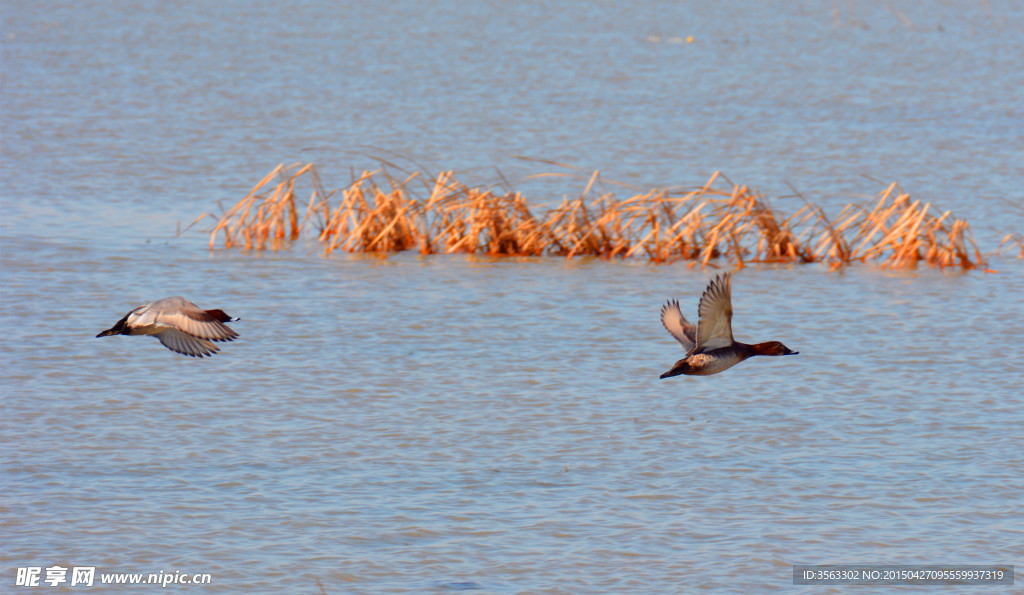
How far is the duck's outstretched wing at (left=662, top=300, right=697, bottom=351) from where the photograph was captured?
22.7 ft

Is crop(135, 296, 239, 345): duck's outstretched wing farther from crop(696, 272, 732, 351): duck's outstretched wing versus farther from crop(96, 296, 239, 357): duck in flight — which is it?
crop(696, 272, 732, 351): duck's outstretched wing

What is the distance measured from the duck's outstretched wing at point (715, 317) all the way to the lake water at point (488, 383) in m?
1.36

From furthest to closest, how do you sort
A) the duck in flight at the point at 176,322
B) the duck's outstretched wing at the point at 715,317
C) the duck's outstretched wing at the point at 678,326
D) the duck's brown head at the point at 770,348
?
the duck's outstretched wing at the point at 678,326, the duck's brown head at the point at 770,348, the duck's outstretched wing at the point at 715,317, the duck in flight at the point at 176,322

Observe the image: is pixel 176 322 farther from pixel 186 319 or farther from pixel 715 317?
pixel 715 317

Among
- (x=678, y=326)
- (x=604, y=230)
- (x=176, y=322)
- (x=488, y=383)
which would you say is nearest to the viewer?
(x=176, y=322)

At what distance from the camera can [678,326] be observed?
7.05 meters

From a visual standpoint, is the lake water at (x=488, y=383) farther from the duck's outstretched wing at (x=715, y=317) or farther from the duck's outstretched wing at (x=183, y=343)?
the duck's outstretched wing at (x=715, y=317)

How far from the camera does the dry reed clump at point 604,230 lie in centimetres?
1397

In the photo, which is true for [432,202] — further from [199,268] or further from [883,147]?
[883,147]

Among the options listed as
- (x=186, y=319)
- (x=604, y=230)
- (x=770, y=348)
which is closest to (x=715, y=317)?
(x=770, y=348)

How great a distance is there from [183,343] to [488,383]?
408 cm

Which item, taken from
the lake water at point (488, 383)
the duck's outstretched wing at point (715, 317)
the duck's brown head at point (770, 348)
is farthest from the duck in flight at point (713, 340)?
the lake water at point (488, 383)

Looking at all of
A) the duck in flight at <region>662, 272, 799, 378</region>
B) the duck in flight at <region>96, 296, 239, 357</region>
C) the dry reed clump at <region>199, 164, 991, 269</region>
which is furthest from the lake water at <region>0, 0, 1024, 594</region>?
the duck in flight at <region>96, 296, 239, 357</region>

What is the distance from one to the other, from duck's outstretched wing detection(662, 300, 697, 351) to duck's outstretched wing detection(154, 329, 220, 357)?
2.15 m
